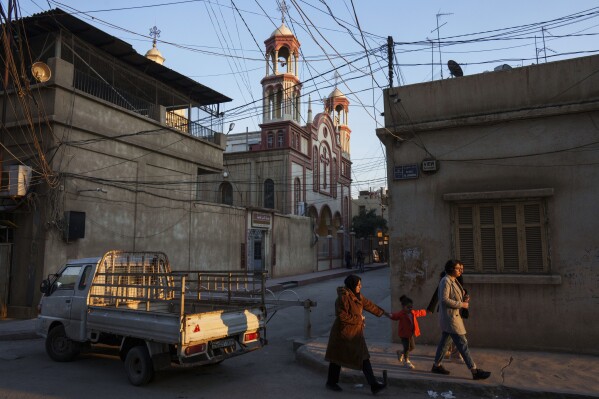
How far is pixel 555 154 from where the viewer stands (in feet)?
25.4

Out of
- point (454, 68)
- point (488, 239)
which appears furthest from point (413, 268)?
point (454, 68)

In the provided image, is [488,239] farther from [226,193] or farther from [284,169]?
[226,193]

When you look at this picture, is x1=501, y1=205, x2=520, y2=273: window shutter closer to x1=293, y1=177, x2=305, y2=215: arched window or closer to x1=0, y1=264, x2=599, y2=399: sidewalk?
x1=0, y1=264, x2=599, y2=399: sidewalk

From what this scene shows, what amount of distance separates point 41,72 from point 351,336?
12446 millimetres

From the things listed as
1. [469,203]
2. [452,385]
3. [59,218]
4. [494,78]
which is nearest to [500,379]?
[452,385]

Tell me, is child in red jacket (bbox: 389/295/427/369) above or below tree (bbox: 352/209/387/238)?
below

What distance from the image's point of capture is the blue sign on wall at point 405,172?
341 inches

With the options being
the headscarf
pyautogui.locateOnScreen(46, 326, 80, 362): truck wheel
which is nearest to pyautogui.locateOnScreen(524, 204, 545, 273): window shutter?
the headscarf

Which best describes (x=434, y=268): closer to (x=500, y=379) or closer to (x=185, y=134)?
(x=500, y=379)

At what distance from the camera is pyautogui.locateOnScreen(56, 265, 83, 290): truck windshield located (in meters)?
7.93

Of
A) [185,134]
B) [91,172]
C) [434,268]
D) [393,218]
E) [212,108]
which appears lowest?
[434,268]

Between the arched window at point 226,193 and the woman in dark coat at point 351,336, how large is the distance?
30942 millimetres

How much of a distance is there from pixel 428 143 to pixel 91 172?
1070 centimetres

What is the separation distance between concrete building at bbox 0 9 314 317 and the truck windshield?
5.37m
